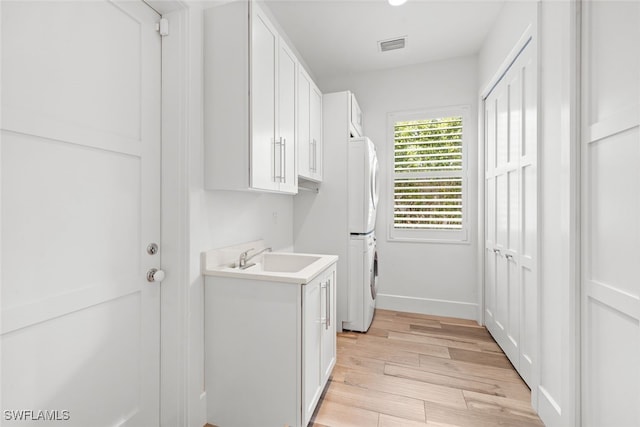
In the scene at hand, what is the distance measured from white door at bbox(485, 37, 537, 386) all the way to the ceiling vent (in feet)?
3.16

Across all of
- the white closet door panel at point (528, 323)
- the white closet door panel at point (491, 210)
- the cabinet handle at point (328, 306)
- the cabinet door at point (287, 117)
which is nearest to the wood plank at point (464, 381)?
the white closet door panel at point (528, 323)

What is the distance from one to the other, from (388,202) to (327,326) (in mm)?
1873

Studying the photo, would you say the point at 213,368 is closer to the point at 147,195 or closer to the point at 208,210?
the point at 208,210

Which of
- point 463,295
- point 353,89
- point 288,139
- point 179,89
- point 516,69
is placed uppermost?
→ point 353,89

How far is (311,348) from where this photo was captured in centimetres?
155

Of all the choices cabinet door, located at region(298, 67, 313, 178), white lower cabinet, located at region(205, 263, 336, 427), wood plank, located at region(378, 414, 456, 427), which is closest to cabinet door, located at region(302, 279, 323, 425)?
white lower cabinet, located at region(205, 263, 336, 427)

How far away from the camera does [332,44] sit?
9.25ft

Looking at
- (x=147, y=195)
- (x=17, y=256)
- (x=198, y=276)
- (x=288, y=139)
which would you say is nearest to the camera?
(x=17, y=256)

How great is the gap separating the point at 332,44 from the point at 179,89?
1918 millimetres

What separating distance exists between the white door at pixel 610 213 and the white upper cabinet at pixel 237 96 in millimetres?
1570

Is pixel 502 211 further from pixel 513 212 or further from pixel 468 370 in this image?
pixel 468 370

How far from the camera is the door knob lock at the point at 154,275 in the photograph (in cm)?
139

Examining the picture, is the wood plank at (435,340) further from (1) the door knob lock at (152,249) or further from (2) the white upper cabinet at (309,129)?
(1) the door knob lock at (152,249)

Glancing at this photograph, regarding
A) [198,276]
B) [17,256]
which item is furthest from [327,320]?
[17,256]
